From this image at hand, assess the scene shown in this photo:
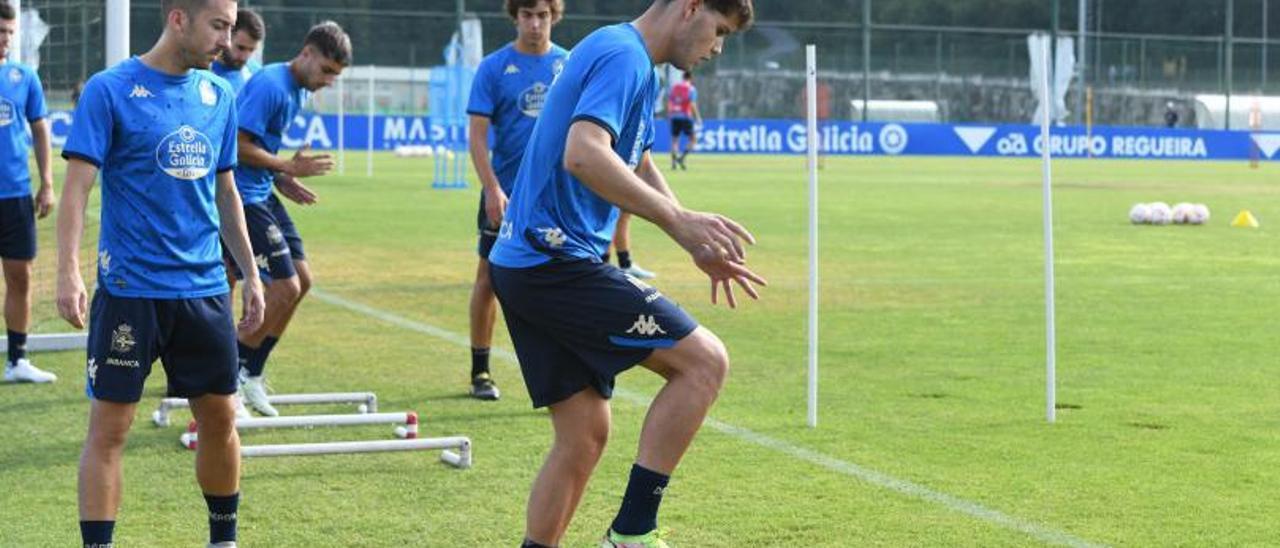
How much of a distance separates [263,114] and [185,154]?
3153 mm

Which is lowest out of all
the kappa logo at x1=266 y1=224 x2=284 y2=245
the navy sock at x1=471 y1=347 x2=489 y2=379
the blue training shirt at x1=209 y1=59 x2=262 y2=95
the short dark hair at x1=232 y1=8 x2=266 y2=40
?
the navy sock at x1=471 y1=347 x2=489 y2=379

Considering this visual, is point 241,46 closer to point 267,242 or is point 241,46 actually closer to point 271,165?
point 271,165

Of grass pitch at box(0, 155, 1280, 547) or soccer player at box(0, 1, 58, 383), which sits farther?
soccer player at box(0, 1, 58, 383)

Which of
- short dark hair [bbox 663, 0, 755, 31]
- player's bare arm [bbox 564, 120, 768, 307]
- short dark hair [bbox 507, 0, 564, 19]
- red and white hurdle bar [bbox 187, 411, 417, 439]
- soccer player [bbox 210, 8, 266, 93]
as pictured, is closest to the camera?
player's bare arm [bbox 564, 120, 768, 307]

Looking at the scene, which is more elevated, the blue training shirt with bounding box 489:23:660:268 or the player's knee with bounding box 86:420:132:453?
the blue training shirt with bounding box 489:23:660:268

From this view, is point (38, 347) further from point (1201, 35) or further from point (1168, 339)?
point (1201, 35)

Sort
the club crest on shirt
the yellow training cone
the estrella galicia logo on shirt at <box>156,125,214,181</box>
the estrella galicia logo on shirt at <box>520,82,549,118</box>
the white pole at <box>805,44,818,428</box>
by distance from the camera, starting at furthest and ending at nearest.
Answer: the yellow training cone, the estrella galicia logo on shirt at <box>520,82,549,118</box>, the white pole at <box>805,44,818,428</box>, the club crest on shirt, the estrella galicia logo on shirt at <box>156,125,214,181</box>

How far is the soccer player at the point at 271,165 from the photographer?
8.81 metres

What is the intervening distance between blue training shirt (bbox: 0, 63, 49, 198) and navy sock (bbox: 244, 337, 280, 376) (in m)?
2.03

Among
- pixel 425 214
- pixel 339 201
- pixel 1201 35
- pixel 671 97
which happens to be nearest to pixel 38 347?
pixel 425 214

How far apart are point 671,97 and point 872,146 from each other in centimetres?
1658

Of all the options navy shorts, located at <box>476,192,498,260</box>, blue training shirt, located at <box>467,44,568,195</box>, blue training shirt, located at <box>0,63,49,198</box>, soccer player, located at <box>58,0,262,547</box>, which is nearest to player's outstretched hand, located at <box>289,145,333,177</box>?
navy shorts, located at <box>476,192,498,260</box>

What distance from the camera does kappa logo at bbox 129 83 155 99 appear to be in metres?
5.73

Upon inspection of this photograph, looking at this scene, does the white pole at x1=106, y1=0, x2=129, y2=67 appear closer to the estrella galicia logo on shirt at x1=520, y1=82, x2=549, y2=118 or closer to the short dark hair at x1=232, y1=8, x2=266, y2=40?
the short dark hair at x1=232, y1=8, x2=266, y2=40
